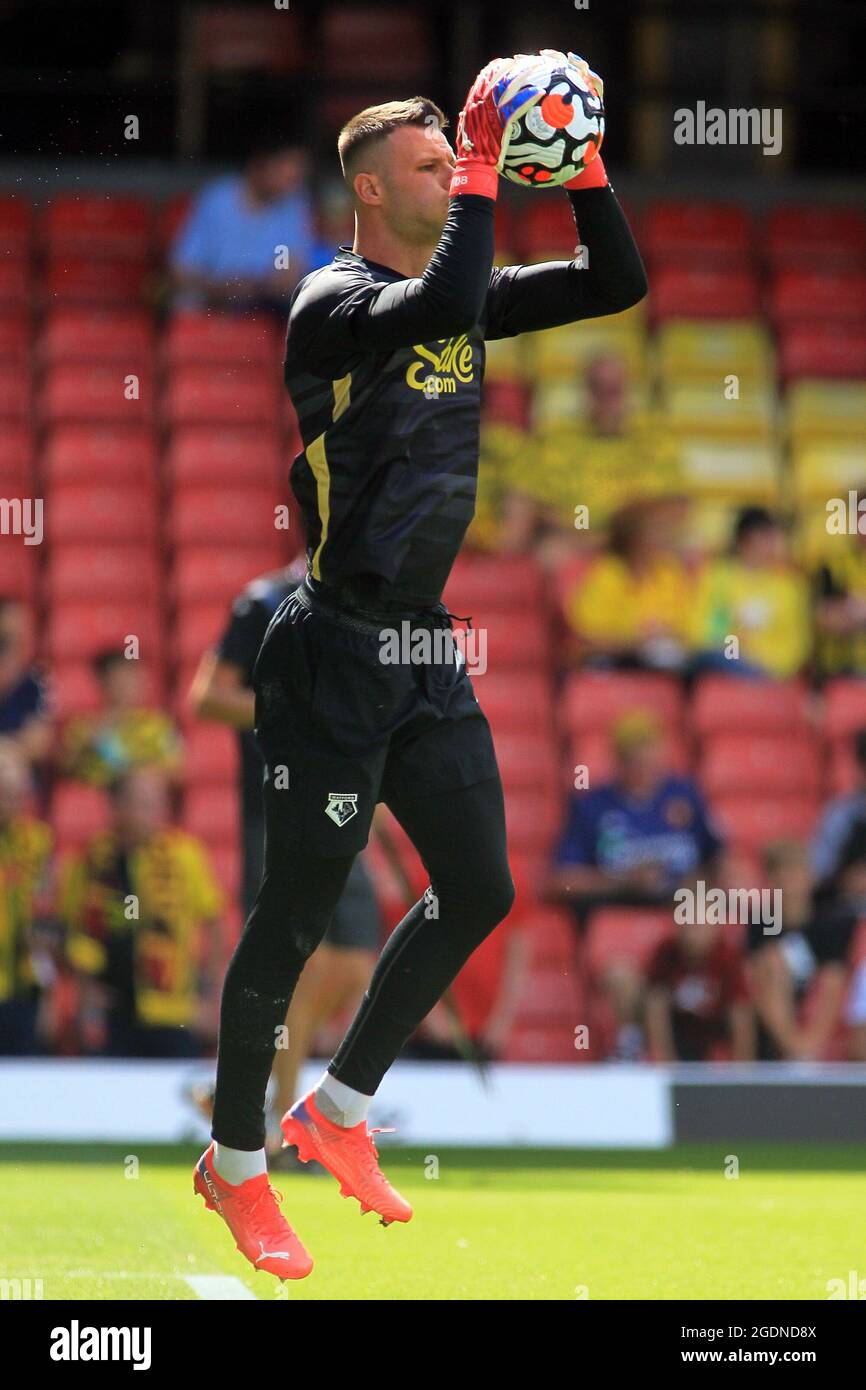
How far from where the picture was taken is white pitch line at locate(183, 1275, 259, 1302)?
4582 millimetres

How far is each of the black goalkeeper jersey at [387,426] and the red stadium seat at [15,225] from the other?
7576 mm

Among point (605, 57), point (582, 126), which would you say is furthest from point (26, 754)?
point (582, 126)

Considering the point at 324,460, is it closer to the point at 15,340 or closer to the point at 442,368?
the point at 442,368

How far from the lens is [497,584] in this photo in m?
11.2

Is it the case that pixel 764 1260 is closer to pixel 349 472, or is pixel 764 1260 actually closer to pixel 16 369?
pixel 349 472

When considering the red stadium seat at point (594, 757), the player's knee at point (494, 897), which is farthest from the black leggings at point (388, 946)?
the red stadium seat at point (594, 757)

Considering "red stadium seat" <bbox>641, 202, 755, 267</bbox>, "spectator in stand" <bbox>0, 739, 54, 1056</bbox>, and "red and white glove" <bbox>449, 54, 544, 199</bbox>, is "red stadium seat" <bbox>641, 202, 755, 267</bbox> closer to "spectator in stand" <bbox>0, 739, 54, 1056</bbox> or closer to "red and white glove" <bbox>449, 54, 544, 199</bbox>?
"spectator in stand" <bbox>0, 739, 54, 1056</bbox>

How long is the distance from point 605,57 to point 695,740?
15.1ft

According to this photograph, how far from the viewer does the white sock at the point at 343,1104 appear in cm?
490

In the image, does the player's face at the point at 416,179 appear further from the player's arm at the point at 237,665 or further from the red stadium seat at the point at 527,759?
the red stadium seat at the point at 527,759

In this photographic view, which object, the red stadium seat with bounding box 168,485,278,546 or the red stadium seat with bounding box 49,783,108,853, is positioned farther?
the red stadium seat with bounding box 168,485,278,546

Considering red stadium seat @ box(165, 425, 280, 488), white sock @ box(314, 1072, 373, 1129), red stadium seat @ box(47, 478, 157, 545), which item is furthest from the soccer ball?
red stadium seat @ box(47, 478, 157, 545)

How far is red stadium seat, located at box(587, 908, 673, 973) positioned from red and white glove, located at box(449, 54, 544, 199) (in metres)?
6.04

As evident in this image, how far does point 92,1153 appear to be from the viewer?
322 inches
